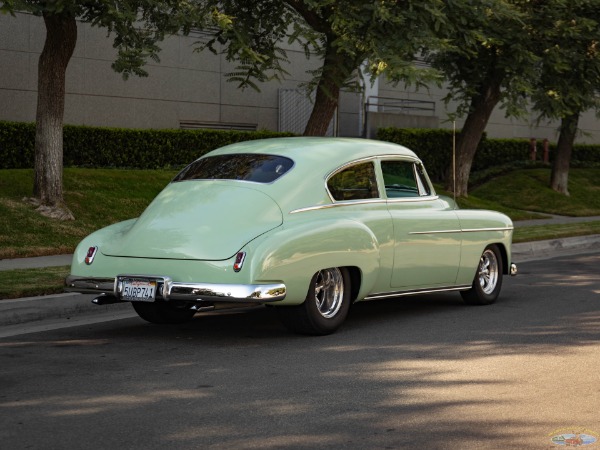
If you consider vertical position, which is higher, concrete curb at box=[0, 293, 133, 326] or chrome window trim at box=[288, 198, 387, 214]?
chrome window trim at box=[288, 198, 387, 214]

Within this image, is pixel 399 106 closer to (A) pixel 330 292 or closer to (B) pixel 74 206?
(B) pixel 74 206

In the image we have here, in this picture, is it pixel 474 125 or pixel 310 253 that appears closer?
→ pixel 310 253

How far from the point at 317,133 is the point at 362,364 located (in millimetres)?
12205

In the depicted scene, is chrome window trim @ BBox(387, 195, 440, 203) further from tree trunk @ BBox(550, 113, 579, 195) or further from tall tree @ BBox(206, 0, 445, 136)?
tree trunk @ BBox(550, 113, 579, 195)

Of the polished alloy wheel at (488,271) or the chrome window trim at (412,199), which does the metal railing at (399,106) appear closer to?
the polished alloy wheel at (488,271)

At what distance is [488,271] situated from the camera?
12117mm

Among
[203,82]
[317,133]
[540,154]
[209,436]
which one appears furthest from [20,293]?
[540,154]

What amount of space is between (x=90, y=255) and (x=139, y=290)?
767 millimetres

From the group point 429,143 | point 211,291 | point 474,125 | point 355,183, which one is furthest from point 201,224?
point 429,143

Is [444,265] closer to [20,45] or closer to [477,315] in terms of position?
[477,315]

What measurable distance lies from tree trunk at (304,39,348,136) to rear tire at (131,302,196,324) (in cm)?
883

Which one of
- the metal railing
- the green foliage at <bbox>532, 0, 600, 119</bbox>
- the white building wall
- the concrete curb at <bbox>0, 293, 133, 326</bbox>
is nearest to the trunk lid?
the concrete curb at <bbox>0, 293, 133, 326</bbox>

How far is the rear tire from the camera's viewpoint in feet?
33.8

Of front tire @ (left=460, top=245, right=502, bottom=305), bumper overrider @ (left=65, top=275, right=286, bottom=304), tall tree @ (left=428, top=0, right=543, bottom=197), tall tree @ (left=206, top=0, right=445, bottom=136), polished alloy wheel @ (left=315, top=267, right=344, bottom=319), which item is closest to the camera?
bumper overrider @ (left=65, top=275, right=286, bottom=304)
